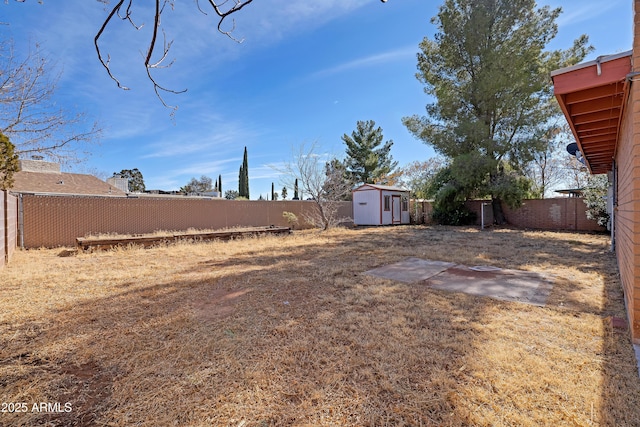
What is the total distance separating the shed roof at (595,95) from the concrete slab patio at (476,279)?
2.14 m

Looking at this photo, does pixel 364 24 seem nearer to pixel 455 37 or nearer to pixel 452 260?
pixel 452 260

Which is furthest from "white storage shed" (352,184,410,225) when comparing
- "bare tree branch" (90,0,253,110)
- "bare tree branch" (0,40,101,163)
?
"bare tree branch" (90,0,253,110)

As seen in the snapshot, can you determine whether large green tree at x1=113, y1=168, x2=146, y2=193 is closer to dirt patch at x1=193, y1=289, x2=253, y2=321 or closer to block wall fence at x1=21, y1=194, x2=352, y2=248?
block wall fence at x1=21, y1=194, x2=352, y2=248

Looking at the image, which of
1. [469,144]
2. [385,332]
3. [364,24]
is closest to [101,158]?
[364,24]

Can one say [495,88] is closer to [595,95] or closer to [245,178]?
[595,95]

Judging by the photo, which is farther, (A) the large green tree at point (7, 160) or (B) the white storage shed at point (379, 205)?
(B) the white storage shed at point (379, 205)

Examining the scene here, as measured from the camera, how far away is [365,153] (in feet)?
77.4

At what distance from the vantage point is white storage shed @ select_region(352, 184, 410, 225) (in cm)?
1533

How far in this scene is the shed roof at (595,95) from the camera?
2.44 m

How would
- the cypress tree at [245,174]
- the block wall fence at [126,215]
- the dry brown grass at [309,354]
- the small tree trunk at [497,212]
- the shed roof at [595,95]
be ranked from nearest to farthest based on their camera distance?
the dry brown grass at [309,354], the shed roof at [595,95], the block wall fence at [126,215], the small tree trunk at [497,212], the cypress tree at [245,174]

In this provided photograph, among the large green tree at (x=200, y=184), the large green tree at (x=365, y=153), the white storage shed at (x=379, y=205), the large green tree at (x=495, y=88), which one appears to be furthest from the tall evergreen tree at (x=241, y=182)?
the large green tree at (x=495, y=88)

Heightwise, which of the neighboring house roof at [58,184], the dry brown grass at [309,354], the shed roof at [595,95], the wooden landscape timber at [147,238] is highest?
the neighboring house roof at [58,184]

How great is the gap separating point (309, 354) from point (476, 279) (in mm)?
3263

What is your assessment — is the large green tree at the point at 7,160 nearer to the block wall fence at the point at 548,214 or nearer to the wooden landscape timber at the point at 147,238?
the wooden landscape timber at the point at 147,238
